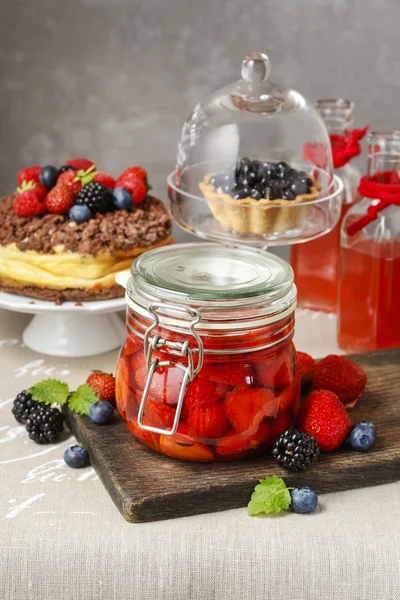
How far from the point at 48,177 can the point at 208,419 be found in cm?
81

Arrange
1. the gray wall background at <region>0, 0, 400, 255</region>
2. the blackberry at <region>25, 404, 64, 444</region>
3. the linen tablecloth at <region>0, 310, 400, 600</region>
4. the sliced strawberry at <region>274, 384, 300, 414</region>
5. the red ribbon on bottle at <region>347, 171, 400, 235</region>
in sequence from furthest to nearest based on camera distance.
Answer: the gray wall background at <region>0, 0, 400, 255</region>, the red ribbon on bottle at <region>347, 171, 400, 235</region>, the blackberry at <region>25, 404, 64, 444</region>, the sliced strawberry at <region>274, 384, 300, 414</region>, the linen tablecloth at <region>0, 310, 400, 600</region>

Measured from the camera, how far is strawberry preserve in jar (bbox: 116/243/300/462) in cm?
118

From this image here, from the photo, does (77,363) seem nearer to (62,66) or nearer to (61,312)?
(61,312)

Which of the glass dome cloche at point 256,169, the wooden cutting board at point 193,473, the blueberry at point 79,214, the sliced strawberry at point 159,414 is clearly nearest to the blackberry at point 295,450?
the wooden cutting board at point 193,473

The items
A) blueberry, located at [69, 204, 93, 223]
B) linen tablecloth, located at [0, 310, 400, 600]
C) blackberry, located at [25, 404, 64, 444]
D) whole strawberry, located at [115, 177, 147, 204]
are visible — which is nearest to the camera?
linen tablecloth, located at [0, 310, 400, 600]

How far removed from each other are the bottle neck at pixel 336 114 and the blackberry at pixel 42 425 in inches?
35.1

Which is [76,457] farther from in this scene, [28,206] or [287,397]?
[28,206]

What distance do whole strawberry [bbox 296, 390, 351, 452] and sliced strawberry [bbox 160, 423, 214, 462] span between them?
0.15m

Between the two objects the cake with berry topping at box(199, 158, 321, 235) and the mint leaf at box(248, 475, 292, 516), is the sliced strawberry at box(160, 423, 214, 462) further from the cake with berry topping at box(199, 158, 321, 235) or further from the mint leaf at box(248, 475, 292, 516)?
the cake with berry topping at box(199, 158, 321, 235)

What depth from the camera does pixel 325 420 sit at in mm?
1273

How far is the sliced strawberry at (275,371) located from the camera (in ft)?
3.97

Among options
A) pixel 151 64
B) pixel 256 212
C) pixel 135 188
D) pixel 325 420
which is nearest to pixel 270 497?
pixel 325 420

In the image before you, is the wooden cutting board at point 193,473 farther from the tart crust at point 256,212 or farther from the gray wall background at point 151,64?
the gray wall background at point 151,64

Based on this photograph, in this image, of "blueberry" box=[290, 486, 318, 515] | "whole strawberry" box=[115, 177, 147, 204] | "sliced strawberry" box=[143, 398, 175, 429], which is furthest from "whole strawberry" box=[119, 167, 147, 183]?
"blueberry" box=[290, 486, 318, 515]
